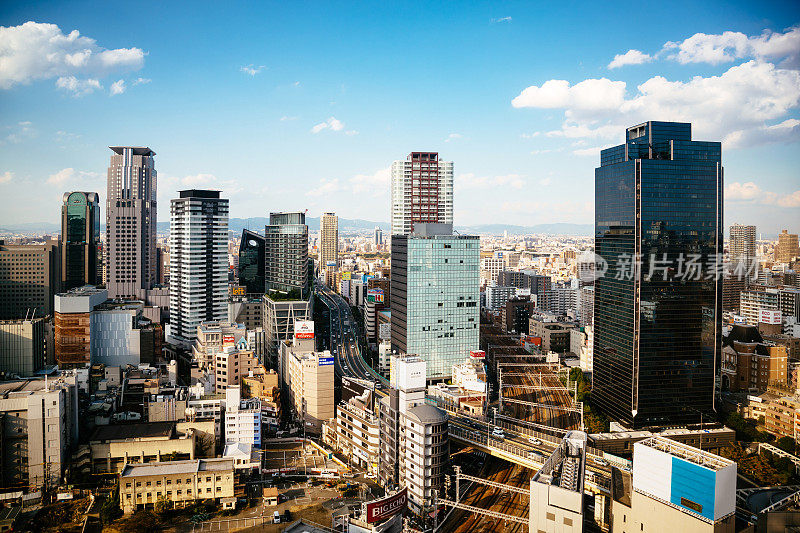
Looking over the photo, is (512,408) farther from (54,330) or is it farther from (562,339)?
(54,330)

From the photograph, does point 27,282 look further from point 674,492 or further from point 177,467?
point 674,492

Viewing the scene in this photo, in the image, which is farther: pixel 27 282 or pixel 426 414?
pixel 27 282

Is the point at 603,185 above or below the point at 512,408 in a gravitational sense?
above

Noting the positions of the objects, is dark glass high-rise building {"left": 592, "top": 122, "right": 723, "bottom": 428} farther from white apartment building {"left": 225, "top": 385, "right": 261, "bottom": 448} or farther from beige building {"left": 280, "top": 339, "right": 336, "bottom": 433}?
white apartment building {"left": 225, "top": 385, "right": 261, "bottom": 448}

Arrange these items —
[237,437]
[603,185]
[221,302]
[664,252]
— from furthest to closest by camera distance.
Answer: [221,302] → [603,185] → [664,252] → [237,437]

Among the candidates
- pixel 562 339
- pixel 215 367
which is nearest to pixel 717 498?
pixel 215 367

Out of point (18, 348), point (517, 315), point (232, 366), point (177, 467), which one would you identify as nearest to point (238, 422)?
point (177, 467)

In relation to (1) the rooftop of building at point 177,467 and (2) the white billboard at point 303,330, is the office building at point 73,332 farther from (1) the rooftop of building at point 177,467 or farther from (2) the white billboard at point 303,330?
(1) the rooftop of building at point 177,467
